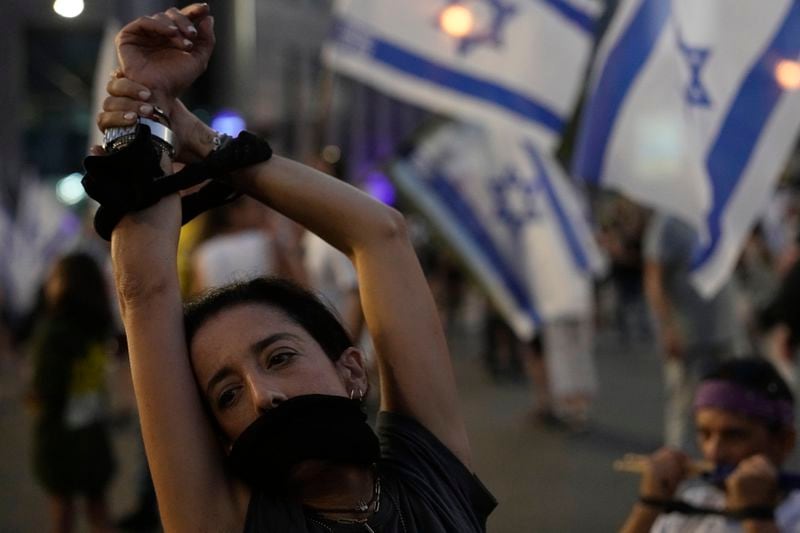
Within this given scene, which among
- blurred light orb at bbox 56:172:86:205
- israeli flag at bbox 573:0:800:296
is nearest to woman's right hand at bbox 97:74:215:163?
israeli flag at bbox 573:0:800:296

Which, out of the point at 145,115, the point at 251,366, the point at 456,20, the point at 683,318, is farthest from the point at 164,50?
the point at 683,318

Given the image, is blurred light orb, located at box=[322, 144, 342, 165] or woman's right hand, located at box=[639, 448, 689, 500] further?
blurred light orb, located at box=[322, 144, 342, 165]

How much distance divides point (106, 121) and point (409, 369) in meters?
0.62

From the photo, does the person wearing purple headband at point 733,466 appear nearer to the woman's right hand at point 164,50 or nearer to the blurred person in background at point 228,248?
the woman's right hand at point 164,50

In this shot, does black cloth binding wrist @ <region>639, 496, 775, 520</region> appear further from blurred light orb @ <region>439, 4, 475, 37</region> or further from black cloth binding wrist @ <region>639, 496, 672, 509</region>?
blurred light orb @ <region>439, 4, 475, 37</region>

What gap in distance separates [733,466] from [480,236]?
4.45 meters

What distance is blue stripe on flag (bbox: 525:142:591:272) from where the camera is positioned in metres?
7.66

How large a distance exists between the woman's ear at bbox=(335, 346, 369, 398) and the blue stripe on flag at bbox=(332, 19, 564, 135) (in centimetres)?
403

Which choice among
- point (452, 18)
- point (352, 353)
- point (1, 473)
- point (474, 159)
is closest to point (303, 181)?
point (352, 353)

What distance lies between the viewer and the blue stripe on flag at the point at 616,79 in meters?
4.91

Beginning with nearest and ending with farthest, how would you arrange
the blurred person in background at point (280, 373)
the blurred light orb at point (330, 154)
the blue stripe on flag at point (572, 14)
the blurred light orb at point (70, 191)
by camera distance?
the blurred person in background at point (280, 373)
the blue stripe on flag at point (572, 14)
the blurred light orb at point (330, 154)
the blurred light orb at point (70, 191)

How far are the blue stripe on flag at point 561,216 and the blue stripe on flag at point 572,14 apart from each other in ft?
5.42

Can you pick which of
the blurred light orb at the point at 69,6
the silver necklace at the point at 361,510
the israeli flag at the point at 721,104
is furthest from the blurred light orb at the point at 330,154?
the silver necklace at the point at 361,510

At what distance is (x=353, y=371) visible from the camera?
2.06 m
